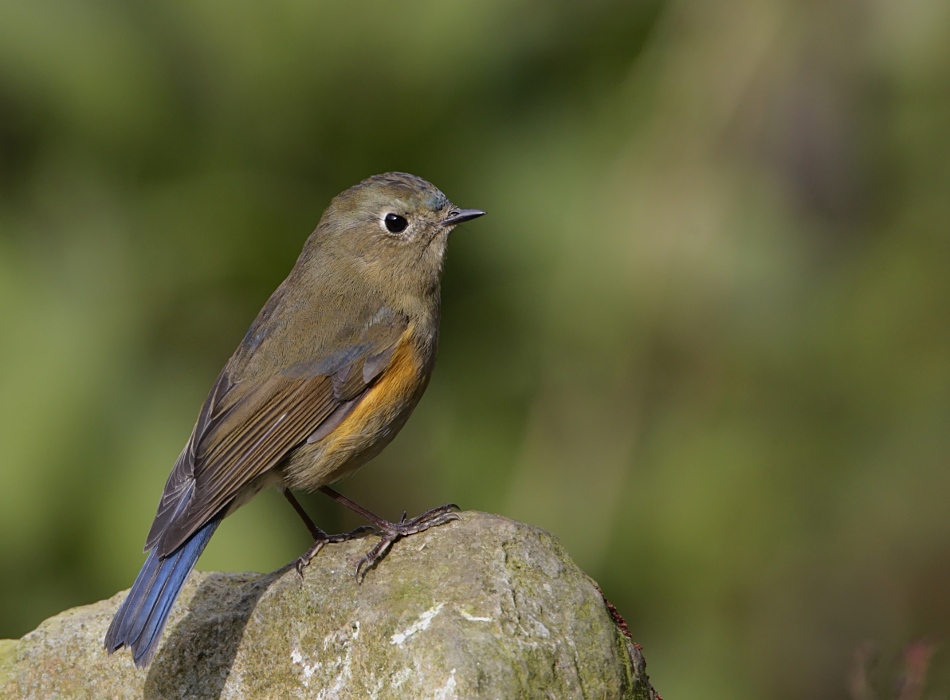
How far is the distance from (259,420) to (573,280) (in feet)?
7.22

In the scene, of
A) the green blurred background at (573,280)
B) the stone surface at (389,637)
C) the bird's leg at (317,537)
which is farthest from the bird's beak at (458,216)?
the stone surface at (389,637)

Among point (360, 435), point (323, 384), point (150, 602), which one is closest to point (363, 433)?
point (360, 435)

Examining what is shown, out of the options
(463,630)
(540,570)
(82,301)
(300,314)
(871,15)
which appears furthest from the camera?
(871,15)

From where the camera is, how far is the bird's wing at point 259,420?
12.9ft

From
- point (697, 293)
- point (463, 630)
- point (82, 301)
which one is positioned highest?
point (697, 293)

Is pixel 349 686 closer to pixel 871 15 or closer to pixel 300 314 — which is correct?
pixel 300 314

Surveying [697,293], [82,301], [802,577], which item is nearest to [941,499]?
[802,577]

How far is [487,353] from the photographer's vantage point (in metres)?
5.81

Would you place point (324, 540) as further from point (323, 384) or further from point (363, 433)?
point (323, 384)

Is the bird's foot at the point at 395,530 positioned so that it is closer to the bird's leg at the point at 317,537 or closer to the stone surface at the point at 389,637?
the stone surface at the point at 389,637

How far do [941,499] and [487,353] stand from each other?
7.69ft

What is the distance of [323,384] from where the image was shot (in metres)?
4.30

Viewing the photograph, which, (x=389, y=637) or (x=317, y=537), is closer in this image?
(x=389, y=637)

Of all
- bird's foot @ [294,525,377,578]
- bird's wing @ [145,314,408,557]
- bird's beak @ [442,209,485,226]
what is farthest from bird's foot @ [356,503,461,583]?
bird's beak @ [442,209,485,226]
